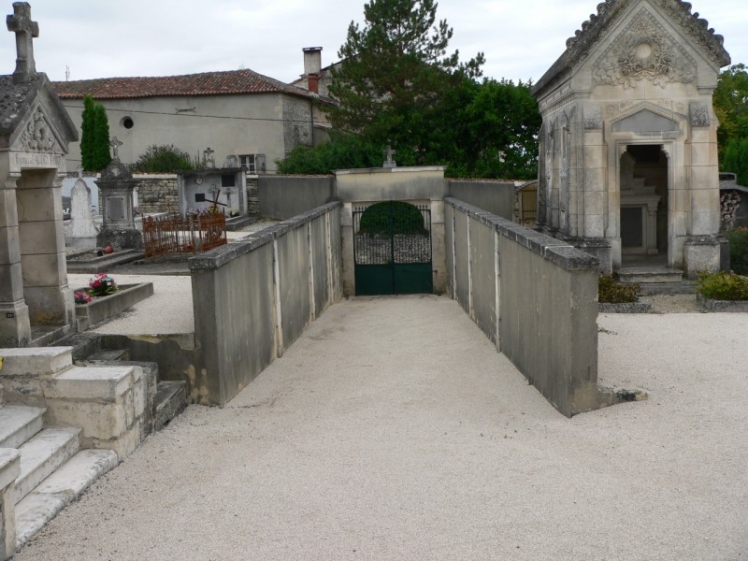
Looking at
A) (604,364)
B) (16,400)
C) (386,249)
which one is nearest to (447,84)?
(386,249)

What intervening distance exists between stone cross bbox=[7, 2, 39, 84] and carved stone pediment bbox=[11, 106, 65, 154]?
0.36 m

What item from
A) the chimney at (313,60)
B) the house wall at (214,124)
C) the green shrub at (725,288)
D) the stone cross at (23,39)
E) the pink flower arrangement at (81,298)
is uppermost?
the chimney at (313,60)

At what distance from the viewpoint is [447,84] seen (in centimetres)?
3362

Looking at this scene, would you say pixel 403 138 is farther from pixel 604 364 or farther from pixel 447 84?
pixel 604 364

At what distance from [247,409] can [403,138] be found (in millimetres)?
26608

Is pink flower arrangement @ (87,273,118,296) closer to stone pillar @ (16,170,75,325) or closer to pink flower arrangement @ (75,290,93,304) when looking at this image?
pink flower arrangement @ (75,290,93,304)

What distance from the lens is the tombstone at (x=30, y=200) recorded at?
25.6 feet

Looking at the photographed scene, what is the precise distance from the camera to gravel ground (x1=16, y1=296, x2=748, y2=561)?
16.5ft

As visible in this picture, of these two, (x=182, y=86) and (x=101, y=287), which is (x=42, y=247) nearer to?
(x=101, y=287)

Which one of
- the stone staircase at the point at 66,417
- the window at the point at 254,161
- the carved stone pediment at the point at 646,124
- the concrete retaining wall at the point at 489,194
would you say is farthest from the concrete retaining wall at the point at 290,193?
the stone staircase at the point at 66,417

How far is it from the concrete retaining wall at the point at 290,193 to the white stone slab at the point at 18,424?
20.4 meters

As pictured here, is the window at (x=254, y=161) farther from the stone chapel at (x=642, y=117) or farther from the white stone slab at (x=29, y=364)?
the white stone slab at (x=29, y=364)

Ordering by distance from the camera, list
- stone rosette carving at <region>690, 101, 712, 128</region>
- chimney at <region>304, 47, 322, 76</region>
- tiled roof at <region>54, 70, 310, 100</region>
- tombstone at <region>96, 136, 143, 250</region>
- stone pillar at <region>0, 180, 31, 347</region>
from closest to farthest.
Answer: stone pillar at <region>0, 180, 31, 347</region> < stone rosette carving at <region>690, 101, 712, 128</region> < tombstone at <region>96, 136, 143, 250</region> < tiled roof at <region>54, 70, 310, 100</region> < chimney at <region>304, 47, 322, 76</region>

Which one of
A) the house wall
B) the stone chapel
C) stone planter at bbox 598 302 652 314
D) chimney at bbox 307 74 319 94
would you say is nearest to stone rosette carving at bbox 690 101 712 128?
the stone chapel
